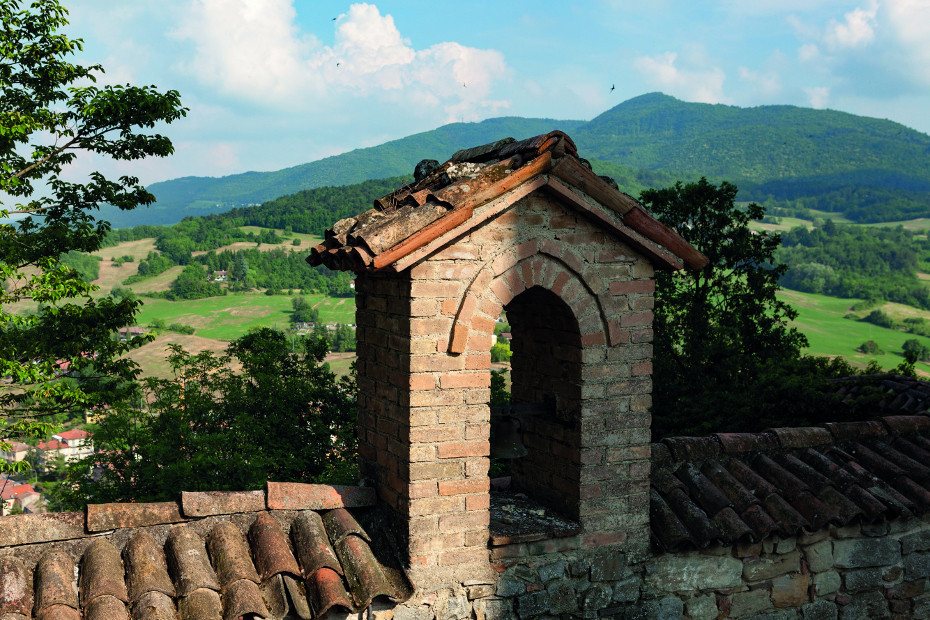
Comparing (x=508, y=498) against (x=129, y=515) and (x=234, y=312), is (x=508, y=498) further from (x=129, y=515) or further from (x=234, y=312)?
(x=234, y=312)

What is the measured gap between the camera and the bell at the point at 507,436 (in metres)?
4.53

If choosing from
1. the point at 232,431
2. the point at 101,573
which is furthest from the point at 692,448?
the point at 232,431

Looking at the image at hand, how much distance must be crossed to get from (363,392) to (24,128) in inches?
390

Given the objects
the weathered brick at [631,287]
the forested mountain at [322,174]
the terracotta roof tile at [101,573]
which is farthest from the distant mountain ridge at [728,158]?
the terracotta roof tile at [101,573]

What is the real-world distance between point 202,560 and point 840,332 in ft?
174

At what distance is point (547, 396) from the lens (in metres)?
4.67

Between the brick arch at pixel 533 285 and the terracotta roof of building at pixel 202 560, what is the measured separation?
1276 mm

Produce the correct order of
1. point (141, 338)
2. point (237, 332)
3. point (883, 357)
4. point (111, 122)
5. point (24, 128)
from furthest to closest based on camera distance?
1. point (237, 332)
2. point (883, 357)
3. point (141, 338)
4. point (111, 122)
5. point (24, 128)

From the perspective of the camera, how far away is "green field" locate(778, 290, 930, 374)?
43.4m

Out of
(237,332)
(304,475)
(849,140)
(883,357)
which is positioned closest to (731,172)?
(849,140)

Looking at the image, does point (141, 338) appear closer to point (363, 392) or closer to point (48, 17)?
point (48, 17)

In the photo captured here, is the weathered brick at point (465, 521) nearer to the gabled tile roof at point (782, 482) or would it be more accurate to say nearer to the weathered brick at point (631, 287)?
the gabled tile roof at point (782, 482)

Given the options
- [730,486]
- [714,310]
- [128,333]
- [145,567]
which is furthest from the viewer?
[128,333]

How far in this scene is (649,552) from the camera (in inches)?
171
